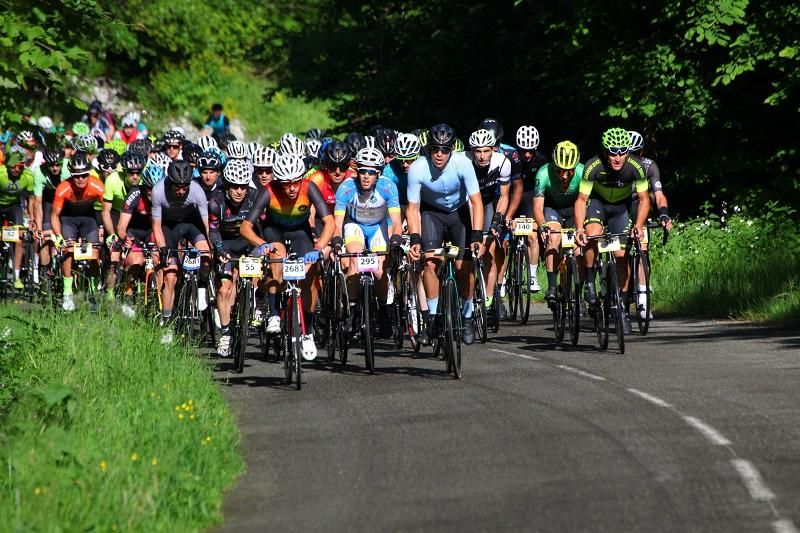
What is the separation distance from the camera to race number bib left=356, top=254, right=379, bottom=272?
1414 cm

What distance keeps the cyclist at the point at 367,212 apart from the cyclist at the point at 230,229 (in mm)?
945

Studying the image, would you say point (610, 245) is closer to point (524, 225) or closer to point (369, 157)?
point (369, 157)

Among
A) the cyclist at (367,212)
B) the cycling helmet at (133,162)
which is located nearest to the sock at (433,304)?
the cyclist at (367,212)

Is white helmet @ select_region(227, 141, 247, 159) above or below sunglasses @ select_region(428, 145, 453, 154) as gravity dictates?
above

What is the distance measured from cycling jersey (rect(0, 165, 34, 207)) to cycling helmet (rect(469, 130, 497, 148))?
1017cm

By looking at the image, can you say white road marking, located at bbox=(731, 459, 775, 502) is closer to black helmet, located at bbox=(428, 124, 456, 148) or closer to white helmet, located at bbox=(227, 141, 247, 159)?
black helmet, located at bbox=(428, 124, 456, 148)

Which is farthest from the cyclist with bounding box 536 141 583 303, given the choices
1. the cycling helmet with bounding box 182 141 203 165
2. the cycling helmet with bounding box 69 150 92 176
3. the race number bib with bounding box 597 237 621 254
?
the cycling helmet with bounding box 69 150 92 176

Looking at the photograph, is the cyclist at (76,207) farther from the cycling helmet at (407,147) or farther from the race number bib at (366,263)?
the race number bib at (366,263)

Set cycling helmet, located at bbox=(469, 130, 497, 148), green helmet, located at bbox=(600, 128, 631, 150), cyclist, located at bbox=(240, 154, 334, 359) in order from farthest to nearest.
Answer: cycling helmet, located at bbox=(469, 130, 497, 148), green helmet, located at bbox=(600, 128, 631, 150), cyclist, located at bbox=(240, 154, 334, 359)

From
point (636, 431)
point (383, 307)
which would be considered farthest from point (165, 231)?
point (636, 431)

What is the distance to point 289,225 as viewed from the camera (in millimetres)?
15023

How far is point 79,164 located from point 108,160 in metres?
0.41

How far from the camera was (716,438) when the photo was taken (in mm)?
10219

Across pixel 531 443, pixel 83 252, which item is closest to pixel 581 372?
→ pixel 531 443
